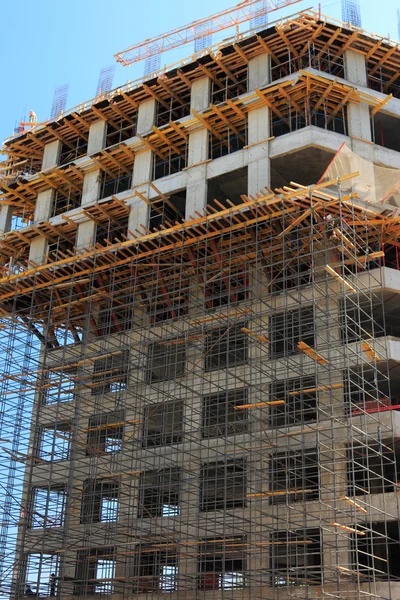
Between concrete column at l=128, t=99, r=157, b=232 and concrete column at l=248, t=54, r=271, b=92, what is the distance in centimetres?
548

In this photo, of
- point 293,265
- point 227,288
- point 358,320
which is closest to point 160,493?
point 227,288

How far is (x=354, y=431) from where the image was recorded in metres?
28.1

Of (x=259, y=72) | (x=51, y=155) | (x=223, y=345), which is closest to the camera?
(x=223, y=345)

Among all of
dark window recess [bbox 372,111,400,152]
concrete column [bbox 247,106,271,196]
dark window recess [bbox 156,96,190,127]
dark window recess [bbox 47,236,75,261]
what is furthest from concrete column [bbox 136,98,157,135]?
dark window recess [bbox 372,111,400,152]

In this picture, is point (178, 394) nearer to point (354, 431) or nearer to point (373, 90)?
point (354, 431)

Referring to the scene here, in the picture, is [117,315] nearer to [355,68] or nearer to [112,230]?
[112,230]

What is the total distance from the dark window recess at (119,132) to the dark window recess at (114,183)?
1.81 meters

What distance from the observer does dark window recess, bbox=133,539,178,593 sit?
2919 centimetres

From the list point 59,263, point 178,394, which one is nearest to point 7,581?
point 178,394

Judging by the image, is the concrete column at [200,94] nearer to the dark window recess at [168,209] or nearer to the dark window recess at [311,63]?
the dark window recess at [311,63]

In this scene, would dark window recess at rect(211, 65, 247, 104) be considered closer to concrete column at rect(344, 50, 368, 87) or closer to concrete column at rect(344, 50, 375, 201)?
concrete column at rect(344, 50, 368, 87)

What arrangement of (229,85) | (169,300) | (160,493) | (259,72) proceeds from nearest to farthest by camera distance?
(160,493)
(169,300)
(259,72)
(229,85)

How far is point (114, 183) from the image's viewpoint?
41031 mm

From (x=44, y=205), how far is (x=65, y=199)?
114 cm
